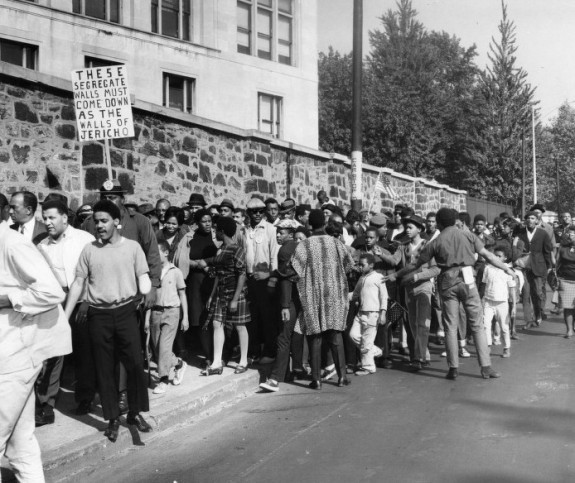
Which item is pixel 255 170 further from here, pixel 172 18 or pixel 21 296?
pixel 21 296

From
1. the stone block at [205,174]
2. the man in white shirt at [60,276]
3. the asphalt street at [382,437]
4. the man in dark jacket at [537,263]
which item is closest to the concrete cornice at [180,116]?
the stone block at [205,174]

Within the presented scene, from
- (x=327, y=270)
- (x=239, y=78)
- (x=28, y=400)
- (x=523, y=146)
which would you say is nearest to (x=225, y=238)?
(x=327, y=270)

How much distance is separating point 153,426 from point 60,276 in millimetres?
1572

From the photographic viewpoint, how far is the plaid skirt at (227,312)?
8.91m

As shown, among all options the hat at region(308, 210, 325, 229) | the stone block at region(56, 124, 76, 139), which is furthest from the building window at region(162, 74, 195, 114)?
the hat at region(308, 210, 325, 229)

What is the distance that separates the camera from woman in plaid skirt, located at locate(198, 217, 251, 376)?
29.2 ft

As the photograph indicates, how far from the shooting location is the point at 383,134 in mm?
51062

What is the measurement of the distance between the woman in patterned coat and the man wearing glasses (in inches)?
39.7

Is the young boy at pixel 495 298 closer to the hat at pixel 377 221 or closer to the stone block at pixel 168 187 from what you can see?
the hat at pixel 377 221

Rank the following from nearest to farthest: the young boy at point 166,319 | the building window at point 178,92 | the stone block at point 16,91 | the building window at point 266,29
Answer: the young boy at point 166,319
the stone block at point 16,91
the building window at point 178,92
the building window at point 266,29

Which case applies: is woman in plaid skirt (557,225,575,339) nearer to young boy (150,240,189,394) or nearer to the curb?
the curb

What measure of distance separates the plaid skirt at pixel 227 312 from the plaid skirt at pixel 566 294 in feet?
20.7

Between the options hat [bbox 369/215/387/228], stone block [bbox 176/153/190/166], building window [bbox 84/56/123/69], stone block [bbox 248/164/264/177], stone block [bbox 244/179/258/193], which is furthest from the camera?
building window [bbox 84/56/123/69]

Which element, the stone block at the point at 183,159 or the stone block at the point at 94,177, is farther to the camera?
the stone block at the point at 183,159
